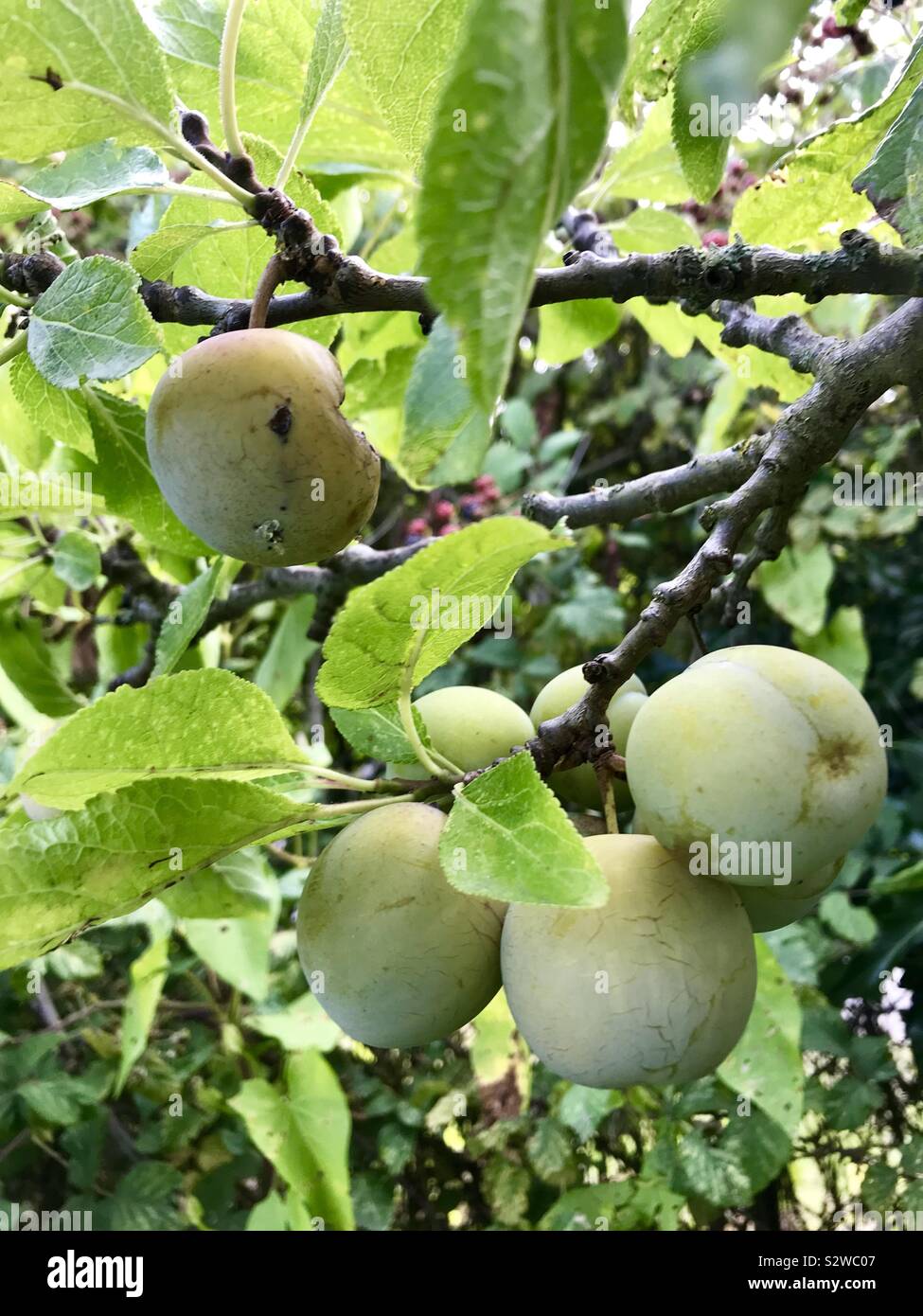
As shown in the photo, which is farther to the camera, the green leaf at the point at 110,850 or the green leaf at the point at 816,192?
the green leaf at the point at 816,192

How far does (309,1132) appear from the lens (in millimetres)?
1574

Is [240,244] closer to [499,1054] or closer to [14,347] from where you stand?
[14,347]

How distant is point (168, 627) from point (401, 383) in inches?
18.1

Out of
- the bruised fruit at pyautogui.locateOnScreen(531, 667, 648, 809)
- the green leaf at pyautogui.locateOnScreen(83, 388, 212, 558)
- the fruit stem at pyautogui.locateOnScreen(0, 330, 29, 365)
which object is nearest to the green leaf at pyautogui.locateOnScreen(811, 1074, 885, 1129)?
the bruised fruit at pyautogui.locateOnScreen(531, 667, 648, 809)

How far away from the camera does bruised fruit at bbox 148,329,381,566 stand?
0.60 metres

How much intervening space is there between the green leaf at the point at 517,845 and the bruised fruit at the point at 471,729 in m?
0.14

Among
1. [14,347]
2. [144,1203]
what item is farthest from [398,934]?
[144,1203]

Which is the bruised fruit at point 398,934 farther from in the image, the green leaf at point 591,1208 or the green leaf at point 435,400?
the green leaf at point 591,1208

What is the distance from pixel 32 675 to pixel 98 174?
0.97 metres

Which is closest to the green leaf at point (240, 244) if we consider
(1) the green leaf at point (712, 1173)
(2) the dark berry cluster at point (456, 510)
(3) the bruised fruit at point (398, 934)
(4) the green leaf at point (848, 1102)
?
(3) the bruised fruit at point (398, 934)

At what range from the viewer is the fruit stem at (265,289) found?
26.0 inches

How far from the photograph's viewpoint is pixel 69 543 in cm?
140
